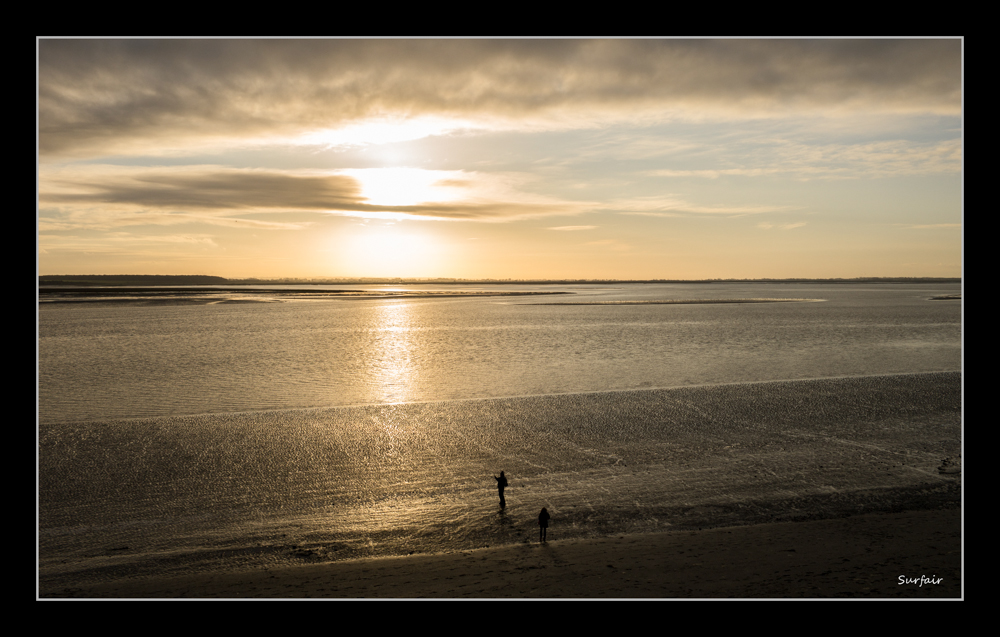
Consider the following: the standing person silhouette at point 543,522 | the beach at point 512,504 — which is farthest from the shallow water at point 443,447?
the standing person silhouette at point 543,522

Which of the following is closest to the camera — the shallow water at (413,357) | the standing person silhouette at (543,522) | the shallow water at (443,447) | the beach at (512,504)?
the beach at (512,504)

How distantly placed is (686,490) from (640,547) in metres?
3.89

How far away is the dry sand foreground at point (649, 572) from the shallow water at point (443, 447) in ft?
2.61

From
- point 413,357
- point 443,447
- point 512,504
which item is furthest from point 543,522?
point 413,357

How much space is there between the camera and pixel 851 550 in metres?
11.9

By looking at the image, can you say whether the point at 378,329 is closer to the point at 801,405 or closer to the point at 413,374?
the point at 413,374

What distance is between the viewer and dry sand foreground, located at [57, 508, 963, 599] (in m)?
10.5

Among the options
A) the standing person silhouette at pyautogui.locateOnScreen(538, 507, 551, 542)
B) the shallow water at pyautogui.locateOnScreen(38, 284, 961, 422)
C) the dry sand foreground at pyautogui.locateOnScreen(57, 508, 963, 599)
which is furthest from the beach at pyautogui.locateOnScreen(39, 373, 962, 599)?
the shallow water at pyautogui.locateOnScreen(38, 284, 961, 422)

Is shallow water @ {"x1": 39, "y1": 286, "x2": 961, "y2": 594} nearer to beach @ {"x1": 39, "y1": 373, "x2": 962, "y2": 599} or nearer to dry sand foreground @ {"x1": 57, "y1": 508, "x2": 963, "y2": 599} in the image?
beach @ {"x1": 39, "y1": 373, "x2": 962, "y2": 599}

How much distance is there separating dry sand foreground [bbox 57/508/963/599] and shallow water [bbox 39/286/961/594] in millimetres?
796

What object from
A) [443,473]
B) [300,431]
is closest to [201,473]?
[300,431]

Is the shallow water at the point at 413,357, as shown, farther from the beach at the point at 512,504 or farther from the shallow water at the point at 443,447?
the beach at the point at 512,504

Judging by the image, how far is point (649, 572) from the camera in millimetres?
11133

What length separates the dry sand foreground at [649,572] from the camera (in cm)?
1052
